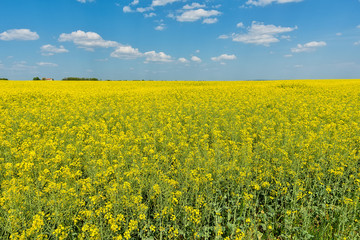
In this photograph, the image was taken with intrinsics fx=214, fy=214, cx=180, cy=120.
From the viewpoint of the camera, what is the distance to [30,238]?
10.8ft

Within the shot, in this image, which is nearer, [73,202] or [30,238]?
[30,238]

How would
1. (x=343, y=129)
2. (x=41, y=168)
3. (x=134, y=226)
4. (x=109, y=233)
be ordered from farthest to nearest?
(x=343, y=129) → (x=41, y=168) → (x=109, y=233) → (x=134, y=226)

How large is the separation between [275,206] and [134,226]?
9.26ft

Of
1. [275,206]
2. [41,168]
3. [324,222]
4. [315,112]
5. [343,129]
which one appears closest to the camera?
[324,222]

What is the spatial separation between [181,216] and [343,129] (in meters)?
6.90

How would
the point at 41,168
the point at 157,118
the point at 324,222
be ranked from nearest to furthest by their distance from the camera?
1. the point at 324,222
2. the point at 41,168
3. the point at 157,118

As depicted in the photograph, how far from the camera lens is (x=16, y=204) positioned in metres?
3.46

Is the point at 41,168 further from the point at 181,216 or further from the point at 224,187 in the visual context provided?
the point at 224,187

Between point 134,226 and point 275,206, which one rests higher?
point 134,226

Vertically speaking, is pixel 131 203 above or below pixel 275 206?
above

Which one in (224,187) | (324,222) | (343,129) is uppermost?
(343,129)

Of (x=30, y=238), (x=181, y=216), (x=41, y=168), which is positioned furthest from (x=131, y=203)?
(x=41, y=168)

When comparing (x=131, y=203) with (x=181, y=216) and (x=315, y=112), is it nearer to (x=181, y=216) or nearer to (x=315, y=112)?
(x=181, y=216)

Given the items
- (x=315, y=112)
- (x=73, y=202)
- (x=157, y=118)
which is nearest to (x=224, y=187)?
(x=73, y=202)
